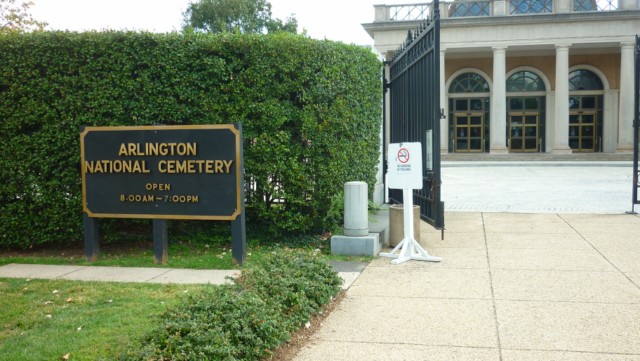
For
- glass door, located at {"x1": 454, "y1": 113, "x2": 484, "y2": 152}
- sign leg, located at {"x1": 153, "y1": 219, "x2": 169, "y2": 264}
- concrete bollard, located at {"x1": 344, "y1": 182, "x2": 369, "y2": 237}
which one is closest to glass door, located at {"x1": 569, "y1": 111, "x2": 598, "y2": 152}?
glass door, located at {"x1": 454, "y1": 113, "x2": 484, "y2": 152}

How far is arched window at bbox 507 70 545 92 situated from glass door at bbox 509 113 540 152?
6.75ft

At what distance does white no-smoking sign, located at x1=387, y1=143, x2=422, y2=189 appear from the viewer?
7871 mm

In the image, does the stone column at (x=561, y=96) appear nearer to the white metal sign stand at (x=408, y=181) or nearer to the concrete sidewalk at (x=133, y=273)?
the white metal sign stand at (x=408, y=181)

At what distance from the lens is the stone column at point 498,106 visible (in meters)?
40.8

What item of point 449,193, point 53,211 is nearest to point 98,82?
point 53,211

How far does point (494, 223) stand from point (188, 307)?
7657 millimetres

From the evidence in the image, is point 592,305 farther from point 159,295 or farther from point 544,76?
point 544,76

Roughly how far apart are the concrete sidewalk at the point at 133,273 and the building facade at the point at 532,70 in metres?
33.3

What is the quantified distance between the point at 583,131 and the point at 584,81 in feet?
12.5

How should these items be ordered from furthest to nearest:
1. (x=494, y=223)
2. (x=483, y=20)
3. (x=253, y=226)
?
(x=483, y=20) < (x=494, y=223) < (x=253, y=226)

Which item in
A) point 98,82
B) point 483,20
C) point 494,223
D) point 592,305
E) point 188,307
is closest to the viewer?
point 188,307

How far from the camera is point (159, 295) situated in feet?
19.9

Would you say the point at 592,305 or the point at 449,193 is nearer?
the point at 592,305

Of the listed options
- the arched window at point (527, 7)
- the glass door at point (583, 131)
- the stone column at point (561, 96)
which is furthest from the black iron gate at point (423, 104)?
the glass door at point (583, 131)
